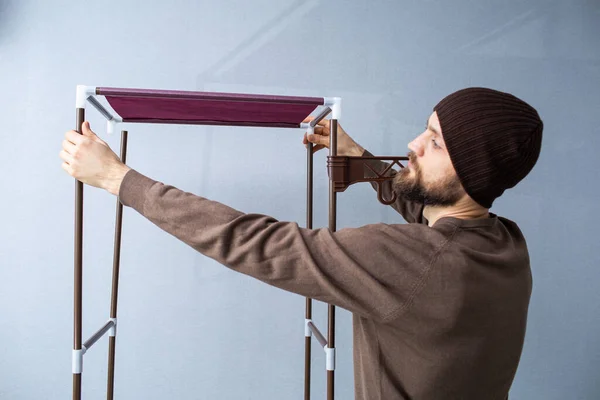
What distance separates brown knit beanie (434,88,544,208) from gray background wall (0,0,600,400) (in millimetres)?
A: 1080

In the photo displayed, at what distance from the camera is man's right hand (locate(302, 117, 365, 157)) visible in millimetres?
1566

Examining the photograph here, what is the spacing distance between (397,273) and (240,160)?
1226 mm

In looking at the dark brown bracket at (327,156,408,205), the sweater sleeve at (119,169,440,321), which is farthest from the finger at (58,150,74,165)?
the dark brown bracket at (327,156,408,205)

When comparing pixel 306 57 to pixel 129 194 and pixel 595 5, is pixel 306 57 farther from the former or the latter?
pixel 595 5

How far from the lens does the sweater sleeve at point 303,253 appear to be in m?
0.99

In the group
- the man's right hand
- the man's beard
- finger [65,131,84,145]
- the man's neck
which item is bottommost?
the man's neck

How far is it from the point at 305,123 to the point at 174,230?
2.81 ft

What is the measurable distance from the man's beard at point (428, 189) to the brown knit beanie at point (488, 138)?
29 millimetres

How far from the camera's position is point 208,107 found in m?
1.34

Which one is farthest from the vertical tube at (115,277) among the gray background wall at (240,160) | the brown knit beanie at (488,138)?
the brown knit beanie at (488,138)

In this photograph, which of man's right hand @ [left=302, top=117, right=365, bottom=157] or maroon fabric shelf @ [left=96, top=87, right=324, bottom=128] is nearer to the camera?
maroon fabric shelf @ [left=96, top=87, right=324, bottom=128]

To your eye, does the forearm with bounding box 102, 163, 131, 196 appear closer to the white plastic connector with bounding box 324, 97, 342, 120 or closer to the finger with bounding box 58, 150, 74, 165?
the finger with bounding box 58, 150, 74, 165

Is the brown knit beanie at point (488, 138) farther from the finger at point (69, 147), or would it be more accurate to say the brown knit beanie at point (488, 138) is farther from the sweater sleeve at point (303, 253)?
the finger at point (69, 147)

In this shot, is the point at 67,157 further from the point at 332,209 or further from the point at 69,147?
the point at 332,209
